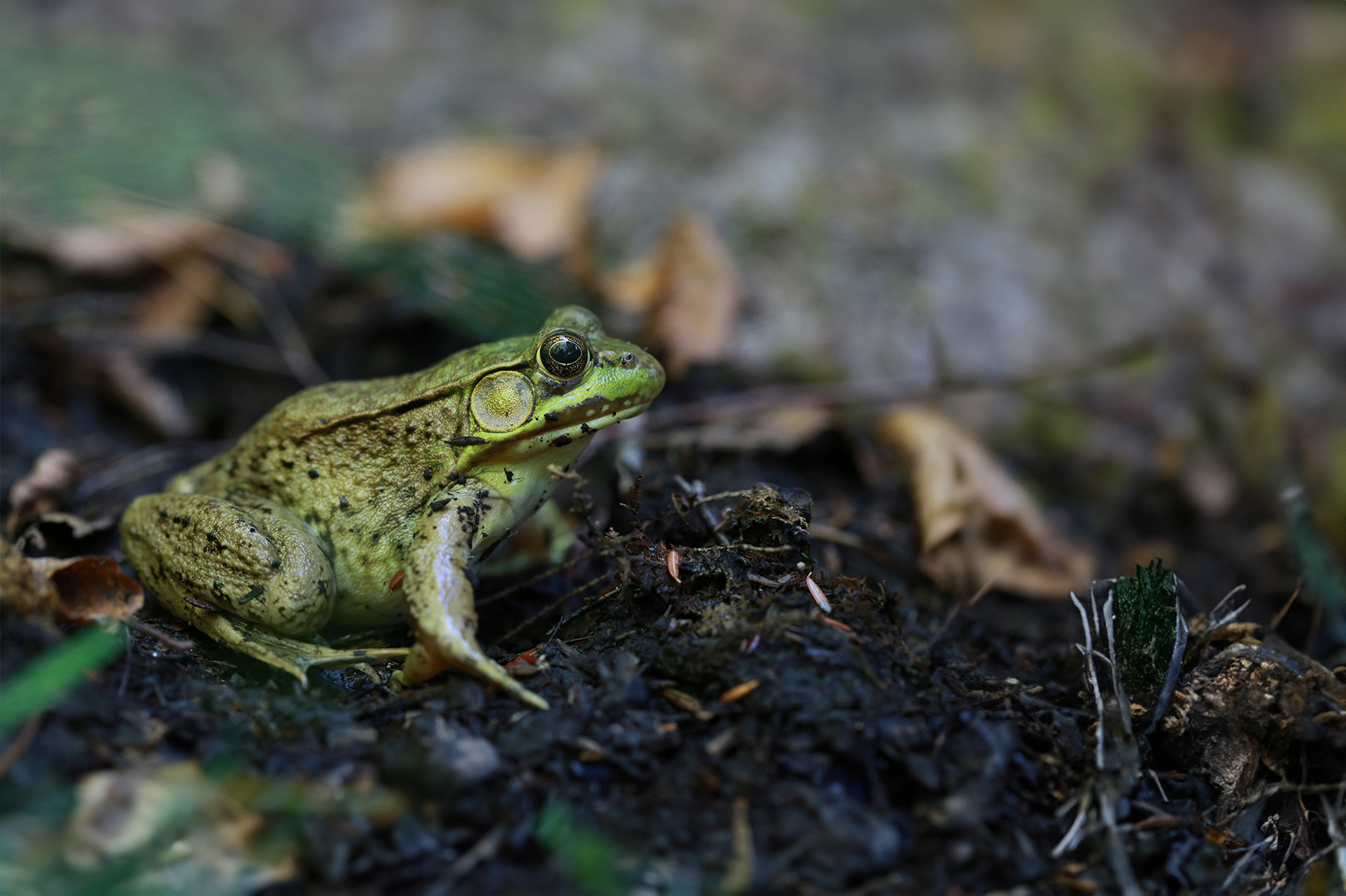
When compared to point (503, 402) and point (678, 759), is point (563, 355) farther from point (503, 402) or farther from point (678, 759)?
point (678, 759)

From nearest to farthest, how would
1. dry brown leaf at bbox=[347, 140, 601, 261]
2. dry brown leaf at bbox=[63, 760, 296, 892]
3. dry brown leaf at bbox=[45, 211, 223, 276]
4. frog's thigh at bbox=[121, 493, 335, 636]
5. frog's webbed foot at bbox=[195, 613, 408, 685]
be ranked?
dry brown leaf at bbox=[63, 760, 296, 892]
frog's webbed foot at bbox=[195, 613, 408, 685]
frog's thigh at bbox=[121, 493, 335, 636]
dry brown leaf at bbox=[45, 211, 223, 276]
dry brown leaf at bbox=[347, 140, 601, 261]

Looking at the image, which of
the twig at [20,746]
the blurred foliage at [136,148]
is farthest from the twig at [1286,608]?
the blurred foliage at [136,148]

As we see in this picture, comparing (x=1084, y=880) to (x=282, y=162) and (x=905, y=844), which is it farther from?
(x=282, y=162)

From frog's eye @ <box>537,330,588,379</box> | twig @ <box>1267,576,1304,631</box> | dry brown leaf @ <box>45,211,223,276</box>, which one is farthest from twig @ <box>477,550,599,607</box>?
dry brown leaf @ <box>45,211,223,276</box>

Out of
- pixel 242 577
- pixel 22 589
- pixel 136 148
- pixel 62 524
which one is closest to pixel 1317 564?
pixel 242 577

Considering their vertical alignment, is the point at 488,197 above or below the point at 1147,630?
above

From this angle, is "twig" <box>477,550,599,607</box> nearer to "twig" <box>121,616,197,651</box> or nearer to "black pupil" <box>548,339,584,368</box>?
"black pupil" <box>548,339,584,368</box>

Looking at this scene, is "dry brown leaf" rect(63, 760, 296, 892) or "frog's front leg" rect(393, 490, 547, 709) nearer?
"dry brown leaf" rect(63, 760, 296, 892)
